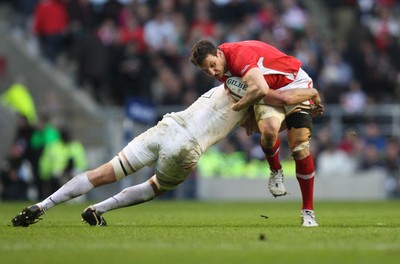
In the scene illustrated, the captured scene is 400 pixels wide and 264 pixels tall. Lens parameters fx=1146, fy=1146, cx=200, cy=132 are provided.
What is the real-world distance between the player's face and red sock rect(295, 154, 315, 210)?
Result: 1281 millimetres

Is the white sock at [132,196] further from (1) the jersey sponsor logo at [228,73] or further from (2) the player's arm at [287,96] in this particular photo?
(2) the player's arm at [287,96]

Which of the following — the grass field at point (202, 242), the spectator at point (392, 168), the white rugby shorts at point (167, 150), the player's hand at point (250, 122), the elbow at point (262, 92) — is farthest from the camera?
the spectator at point (392, 168)

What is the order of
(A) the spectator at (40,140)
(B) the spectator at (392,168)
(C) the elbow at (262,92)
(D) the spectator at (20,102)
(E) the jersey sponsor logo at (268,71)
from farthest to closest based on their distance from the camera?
(B) the spectator at (392,168)
(D) the spectator at (20,102)
(A) the spectator at (40,140)
(E) the jersey sponsor logo at (268,71)
(C) the elbow at (262,92)

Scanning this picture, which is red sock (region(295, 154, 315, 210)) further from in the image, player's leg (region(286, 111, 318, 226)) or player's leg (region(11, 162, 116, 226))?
player's leg (region(11, 162, 116, 226))

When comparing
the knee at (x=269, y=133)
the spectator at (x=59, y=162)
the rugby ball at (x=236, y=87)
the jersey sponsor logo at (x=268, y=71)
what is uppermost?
the spectator at (x=59, y=162)

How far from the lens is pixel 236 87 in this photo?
12.0m

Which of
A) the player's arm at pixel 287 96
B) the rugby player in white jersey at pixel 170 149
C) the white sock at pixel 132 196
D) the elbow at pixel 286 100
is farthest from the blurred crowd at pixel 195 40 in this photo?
the elbow at pixel 286 100

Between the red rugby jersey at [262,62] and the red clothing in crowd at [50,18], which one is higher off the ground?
the red clothing in crowd at [50,18]

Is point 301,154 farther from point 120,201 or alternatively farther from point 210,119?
point 120,201

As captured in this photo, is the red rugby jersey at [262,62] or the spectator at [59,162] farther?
the spectator at [59,162]

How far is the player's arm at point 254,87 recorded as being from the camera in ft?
37.9

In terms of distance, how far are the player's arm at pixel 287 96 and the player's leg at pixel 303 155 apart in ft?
0.73

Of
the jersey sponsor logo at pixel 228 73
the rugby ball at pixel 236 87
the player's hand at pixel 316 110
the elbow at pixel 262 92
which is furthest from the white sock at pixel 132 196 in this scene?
the player's hand at pixel 316 110

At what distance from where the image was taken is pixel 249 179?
24984mm
